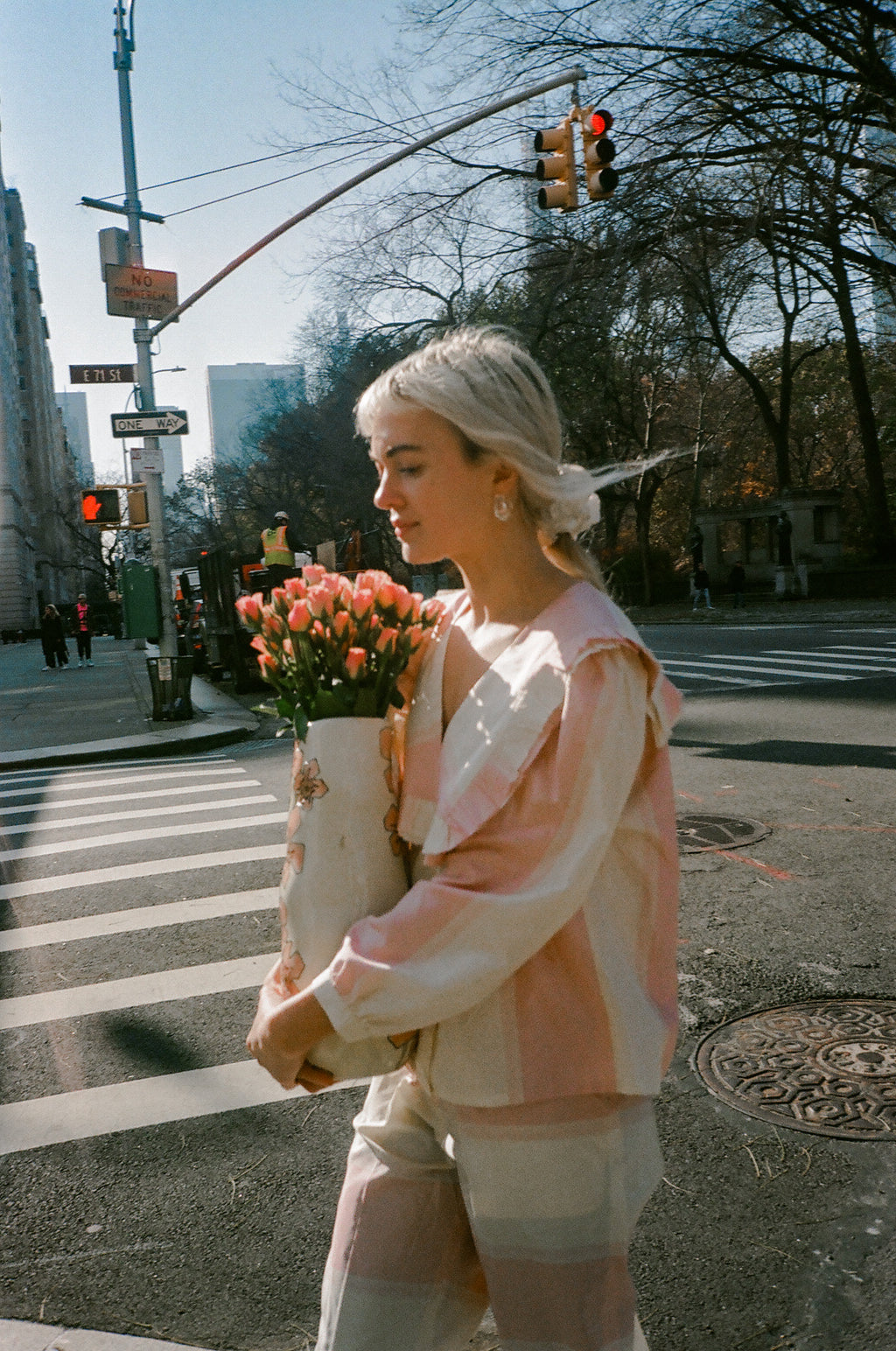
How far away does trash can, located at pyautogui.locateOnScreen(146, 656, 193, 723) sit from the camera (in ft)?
52.4

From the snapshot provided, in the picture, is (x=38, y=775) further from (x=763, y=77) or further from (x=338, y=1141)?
(x=763, y=77)

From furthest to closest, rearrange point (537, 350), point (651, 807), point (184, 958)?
point (537, 350), point (184, 958), point (651, 807)

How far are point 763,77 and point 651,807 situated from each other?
19.0m

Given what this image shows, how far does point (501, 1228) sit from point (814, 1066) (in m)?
2.44

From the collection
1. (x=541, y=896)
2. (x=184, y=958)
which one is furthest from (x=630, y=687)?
(x=184, y=958)

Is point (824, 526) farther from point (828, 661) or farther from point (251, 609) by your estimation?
point (251, 609)

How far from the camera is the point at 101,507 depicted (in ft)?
52.0

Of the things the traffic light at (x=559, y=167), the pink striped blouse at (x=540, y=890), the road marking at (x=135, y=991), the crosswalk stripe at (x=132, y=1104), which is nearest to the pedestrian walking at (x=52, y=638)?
the traffic light at (x=559, y=167)

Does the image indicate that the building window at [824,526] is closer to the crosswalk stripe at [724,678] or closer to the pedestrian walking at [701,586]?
the pedestrian walking at [701,586]

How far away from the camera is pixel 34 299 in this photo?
113 meters

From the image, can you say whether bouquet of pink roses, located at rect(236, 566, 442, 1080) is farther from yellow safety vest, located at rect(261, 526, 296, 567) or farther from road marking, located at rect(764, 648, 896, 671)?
road marking, located at rect(764, 648, 896, 671)

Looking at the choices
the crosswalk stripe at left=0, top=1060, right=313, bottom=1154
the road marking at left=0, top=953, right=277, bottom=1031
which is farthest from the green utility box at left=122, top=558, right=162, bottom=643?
the crosswalk stripe at left=0, top=1060, right=313, bottom=1154

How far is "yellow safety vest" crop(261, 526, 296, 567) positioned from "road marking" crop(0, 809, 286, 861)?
6.24 m

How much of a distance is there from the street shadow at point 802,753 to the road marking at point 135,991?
5.27 meters
